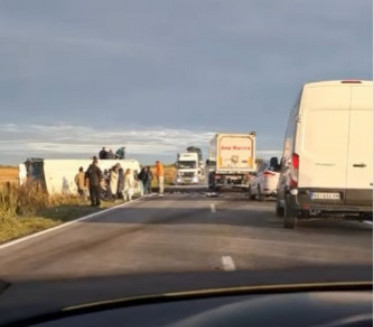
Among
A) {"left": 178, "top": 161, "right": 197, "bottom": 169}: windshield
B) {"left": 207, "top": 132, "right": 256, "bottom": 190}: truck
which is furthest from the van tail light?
{"left": 178, "top": 161, "right": 197, "bottom": 169}: windshield

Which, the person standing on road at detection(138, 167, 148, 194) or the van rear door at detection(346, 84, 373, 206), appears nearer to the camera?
the van rear door at detection(346, 84, 373, 206)

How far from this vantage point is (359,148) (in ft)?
51.6

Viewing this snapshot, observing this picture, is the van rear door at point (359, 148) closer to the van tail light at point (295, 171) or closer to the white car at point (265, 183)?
the van tail light at point (295, 171)

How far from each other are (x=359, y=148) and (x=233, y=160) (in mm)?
28583

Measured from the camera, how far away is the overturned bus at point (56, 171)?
35.8 m

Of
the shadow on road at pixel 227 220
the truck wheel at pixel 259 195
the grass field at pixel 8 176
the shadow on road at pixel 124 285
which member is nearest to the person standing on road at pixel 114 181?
the grass field at pixel 8 176

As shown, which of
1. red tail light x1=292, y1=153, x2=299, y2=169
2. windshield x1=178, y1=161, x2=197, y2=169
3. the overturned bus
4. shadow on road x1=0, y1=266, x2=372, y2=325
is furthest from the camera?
windshield x1=178, y1=161, x2=197, y2=169

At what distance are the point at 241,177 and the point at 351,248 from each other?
3080 cm

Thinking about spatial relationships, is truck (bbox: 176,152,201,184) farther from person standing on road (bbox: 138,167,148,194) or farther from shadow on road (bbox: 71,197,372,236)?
shadow on road (bbox: 71,197,372,236)

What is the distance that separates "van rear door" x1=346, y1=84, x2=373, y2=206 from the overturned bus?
2071 cm

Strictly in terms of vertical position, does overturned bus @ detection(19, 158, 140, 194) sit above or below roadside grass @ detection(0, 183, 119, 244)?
above

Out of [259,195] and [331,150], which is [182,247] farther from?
[259,195]

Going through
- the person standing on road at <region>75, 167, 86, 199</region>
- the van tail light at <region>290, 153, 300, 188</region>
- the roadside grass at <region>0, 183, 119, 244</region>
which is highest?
the van tail light at <region>290, 153, 300, 188</region>

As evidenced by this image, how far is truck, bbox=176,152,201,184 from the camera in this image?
60.5 meters
